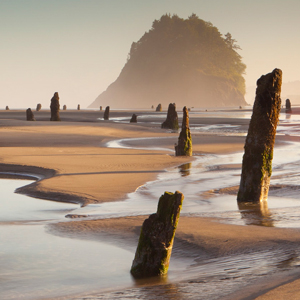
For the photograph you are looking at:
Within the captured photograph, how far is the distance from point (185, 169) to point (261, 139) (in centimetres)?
455

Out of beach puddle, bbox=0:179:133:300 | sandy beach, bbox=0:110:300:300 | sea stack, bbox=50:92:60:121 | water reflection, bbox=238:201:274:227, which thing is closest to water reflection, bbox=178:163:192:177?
sandy beach, bbox=0:110:300:300

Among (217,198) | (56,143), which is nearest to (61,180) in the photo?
(217,198)

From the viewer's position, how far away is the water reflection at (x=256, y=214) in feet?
22.4

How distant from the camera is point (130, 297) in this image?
13.6ft

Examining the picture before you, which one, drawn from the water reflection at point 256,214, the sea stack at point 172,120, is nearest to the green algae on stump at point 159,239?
the water reflection at point 256,214

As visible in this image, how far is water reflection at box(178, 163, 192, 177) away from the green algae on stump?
23.5 ft

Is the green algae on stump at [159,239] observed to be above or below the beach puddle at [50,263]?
above

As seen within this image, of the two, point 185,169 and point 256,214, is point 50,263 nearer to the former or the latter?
point 256,214

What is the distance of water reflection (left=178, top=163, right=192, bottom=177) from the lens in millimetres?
12258

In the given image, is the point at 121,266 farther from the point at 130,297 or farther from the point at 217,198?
the point at 217,198

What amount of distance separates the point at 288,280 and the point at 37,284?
2.28 m

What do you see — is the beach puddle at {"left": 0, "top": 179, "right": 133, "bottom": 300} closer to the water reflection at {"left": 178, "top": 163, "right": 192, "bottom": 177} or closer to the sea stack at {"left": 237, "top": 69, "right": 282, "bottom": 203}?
the sea stack at {"left": 237, "top": 69, "right": 282, "bottom": 203}

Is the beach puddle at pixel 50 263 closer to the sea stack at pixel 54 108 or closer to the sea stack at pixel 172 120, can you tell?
the sea stack at pixel 172 120

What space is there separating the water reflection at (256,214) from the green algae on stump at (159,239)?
230 centimetres
